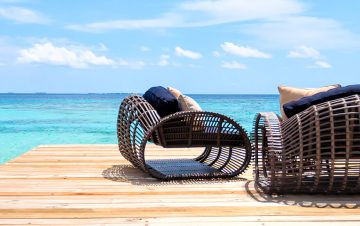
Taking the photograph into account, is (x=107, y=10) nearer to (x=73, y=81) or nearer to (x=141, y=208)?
(x=73, y=81)

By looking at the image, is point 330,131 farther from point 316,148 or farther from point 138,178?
point 138,178

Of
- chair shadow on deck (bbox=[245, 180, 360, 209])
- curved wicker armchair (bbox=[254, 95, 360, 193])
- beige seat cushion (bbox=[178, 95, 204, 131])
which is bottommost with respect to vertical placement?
chair shadow on deck (bbox=[245, 180, 360, 209])

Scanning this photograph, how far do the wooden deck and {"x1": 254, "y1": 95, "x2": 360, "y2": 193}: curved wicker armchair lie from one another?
0.34 ft

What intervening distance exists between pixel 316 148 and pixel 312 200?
31 cm

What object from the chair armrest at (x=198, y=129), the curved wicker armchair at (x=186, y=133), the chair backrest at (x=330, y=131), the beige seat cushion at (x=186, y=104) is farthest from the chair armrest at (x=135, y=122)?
the chair backrest at (x=330, y=131)

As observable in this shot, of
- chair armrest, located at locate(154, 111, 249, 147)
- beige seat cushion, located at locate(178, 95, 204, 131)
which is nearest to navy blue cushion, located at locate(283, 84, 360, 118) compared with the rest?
chair armrest, located at locate(154, 111, 249, 147)

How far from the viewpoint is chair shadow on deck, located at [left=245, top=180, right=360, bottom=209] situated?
314 centimetres

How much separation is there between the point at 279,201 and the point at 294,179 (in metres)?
0.23

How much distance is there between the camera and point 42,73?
135ft

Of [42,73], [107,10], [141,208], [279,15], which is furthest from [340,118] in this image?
[42,73]

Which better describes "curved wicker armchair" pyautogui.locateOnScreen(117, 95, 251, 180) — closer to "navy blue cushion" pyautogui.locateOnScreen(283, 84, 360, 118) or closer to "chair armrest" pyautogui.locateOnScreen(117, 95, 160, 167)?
"chair armrest" pyautogui.locateOnScreen(117, 95, 160, 167)

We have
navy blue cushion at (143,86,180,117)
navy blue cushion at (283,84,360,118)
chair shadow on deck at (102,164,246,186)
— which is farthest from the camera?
navy blue cushion at (143,86,180,117)

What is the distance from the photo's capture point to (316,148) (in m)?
3.26

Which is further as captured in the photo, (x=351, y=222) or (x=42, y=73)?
(x=42, y=73)
